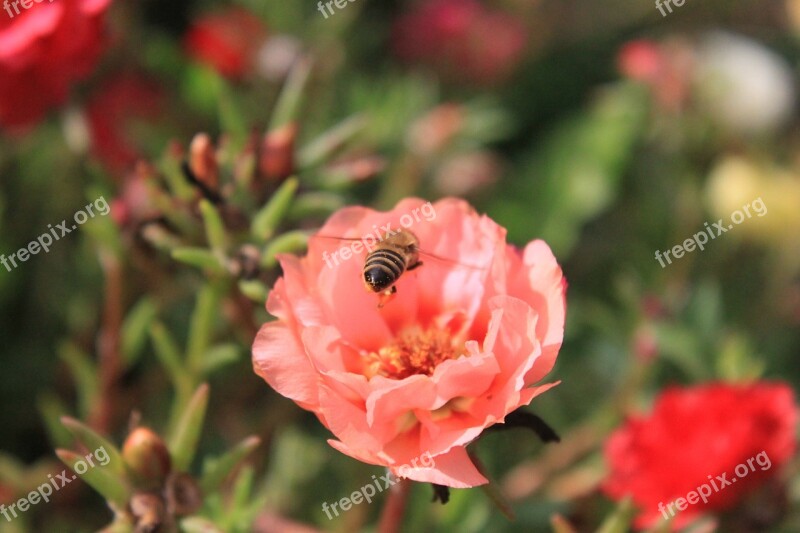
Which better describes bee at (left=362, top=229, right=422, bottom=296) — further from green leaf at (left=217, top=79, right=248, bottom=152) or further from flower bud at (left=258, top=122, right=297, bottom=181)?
green leaf at (left=217, top=79, right=248, bottom=152)

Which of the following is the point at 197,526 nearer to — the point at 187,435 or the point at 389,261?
the point at 187,435

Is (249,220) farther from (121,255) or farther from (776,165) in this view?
(776,165)

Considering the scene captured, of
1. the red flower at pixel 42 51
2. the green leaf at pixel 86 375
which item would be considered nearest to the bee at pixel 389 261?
the red flower at pixel 42 51

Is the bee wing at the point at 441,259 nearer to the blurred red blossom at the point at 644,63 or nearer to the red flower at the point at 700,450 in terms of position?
the red flower at the point at 700,450

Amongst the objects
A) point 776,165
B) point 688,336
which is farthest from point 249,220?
point 776,165

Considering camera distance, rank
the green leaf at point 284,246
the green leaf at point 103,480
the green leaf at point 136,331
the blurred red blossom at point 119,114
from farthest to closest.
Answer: the blurred red blossom at point 119,114 < the green leaf at point 136,331 < the green leaf at point 284,246 < the green leaf at point 103,480

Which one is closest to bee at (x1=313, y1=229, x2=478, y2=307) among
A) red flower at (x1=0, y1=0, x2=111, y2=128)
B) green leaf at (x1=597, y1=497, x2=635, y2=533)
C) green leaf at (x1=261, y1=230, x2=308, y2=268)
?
green leaf at (x1=261, y1=230, x2=308, y2=268)
